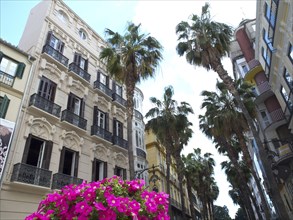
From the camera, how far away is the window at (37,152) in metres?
12.7

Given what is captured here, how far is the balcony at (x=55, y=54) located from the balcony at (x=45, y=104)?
3783 millimetres

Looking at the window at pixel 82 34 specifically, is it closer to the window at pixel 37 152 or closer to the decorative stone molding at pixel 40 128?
the decorative stone molding at pixel 40 128

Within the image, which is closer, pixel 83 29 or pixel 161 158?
pixel 83 29

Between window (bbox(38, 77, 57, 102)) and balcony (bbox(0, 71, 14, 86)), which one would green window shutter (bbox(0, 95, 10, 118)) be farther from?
window (bbox(38, 77, 57, 102))

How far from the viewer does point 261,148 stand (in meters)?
14.0

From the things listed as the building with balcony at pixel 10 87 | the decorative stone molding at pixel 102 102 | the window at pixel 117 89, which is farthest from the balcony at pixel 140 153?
the building with balcony at pixel 10 87

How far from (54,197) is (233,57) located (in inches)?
1396

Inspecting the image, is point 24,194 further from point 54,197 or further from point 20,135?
point 54,197

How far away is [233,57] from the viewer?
35.2m

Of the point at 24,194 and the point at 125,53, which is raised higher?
the point at 125,53

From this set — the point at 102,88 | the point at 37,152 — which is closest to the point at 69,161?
the point at 37,152

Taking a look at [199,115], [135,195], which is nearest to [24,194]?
[135,195]

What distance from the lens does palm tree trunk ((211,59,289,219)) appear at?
12785mm

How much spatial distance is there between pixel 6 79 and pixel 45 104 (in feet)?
8.19
